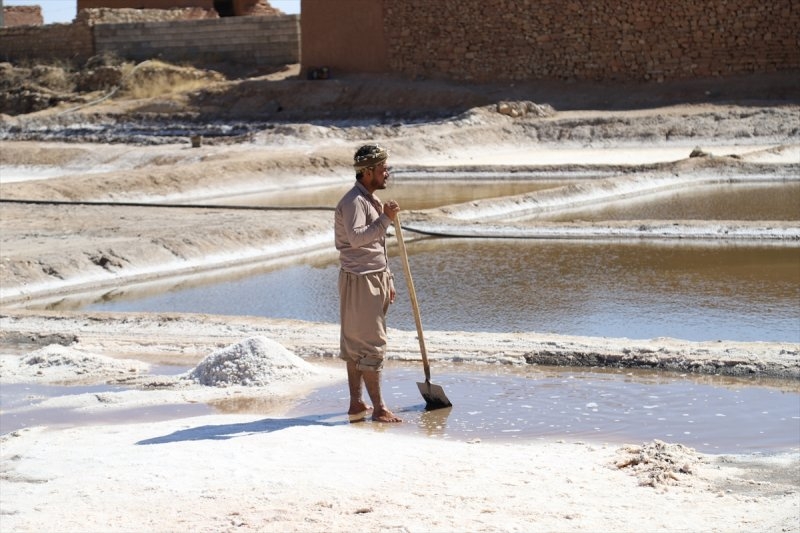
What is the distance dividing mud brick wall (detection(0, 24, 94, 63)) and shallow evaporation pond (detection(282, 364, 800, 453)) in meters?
31.5

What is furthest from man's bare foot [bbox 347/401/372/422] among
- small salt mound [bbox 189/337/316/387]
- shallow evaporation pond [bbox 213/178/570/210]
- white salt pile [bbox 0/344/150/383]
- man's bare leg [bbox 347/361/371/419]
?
shallow evaporation pond [bbox 213/178/570/210]

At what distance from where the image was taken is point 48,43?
124ft

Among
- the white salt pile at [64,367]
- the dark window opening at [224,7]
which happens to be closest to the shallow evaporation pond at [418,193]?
the white salt pile at [64,367]

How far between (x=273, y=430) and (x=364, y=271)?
2.93 ft

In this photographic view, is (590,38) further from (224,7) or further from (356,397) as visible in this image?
(356,397)

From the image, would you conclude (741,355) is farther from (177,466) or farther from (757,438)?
(177,466)

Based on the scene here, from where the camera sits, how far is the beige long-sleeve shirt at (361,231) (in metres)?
6.05

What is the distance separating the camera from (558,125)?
24.5 metres

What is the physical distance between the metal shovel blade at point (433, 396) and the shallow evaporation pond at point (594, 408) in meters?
0.06

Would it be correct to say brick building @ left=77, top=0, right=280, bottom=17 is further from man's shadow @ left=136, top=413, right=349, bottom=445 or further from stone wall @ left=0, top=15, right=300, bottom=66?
man's shadow @ left=136, top=413, right=349, bottom=445

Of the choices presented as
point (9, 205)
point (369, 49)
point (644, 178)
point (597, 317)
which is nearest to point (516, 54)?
point (369, 49)

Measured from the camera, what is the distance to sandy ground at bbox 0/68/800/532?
182 inches

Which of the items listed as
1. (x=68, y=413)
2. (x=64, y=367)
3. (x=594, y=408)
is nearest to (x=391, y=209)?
(x=594, y=408)

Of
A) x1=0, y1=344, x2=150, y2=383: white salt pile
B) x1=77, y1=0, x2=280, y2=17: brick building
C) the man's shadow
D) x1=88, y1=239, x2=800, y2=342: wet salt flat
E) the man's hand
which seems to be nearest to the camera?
the man's shadow
